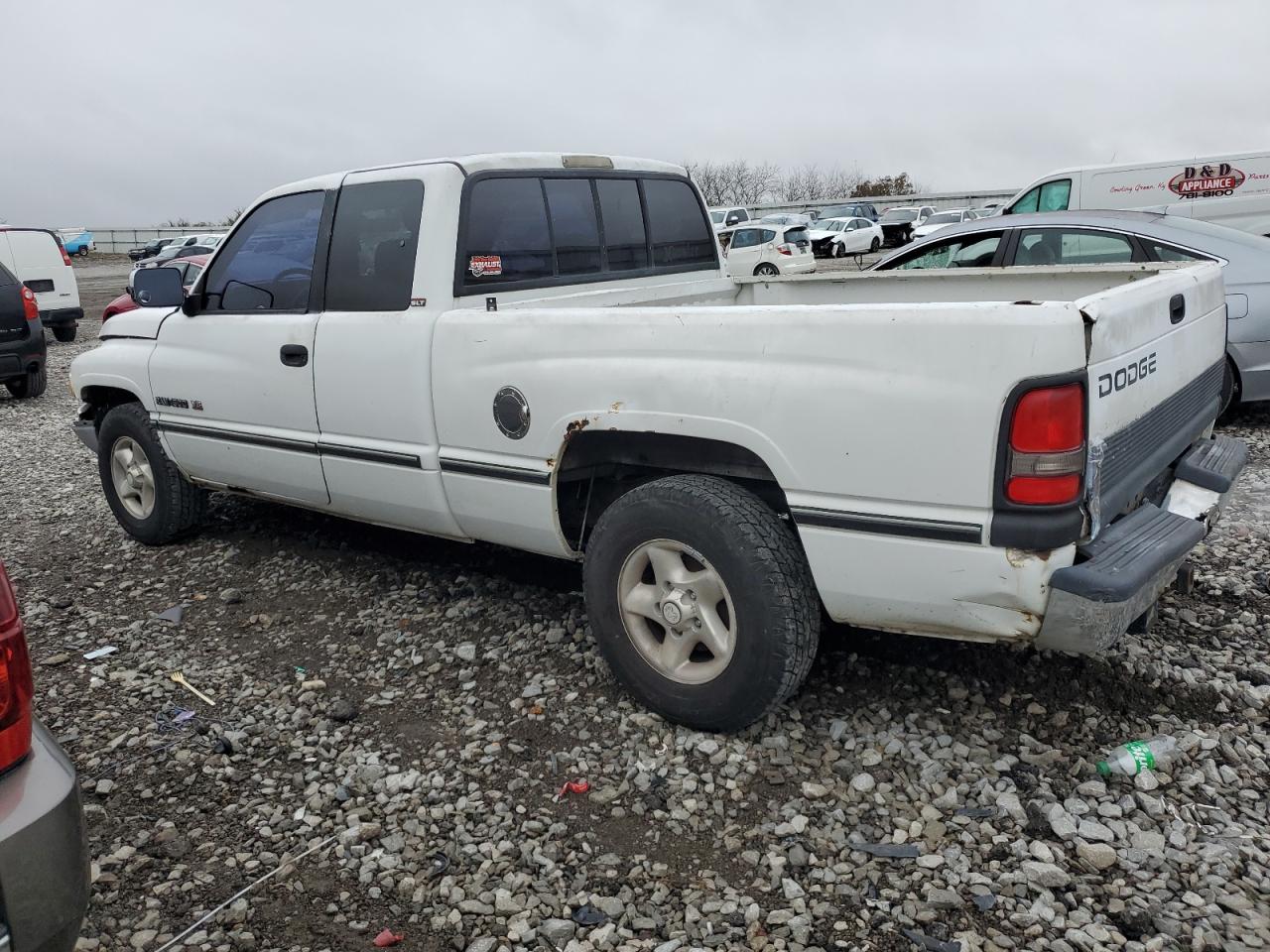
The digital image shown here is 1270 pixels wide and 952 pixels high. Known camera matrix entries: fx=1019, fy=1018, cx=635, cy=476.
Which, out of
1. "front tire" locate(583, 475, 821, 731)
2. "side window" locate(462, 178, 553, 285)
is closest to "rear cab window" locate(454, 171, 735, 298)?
"side window" locate(462, 178, 553, 285)

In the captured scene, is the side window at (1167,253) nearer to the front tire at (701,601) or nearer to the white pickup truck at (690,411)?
the white pickup truck at (690,411)

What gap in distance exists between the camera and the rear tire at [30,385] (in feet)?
39.1

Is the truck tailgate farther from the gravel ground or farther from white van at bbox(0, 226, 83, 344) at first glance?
white van at bbox(0, 226, 83, 344)

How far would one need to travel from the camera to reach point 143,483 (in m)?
5.73

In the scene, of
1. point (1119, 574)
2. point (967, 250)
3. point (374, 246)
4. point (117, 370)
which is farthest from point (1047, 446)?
point (967, 250)

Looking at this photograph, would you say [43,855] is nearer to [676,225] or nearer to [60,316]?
[676,225]

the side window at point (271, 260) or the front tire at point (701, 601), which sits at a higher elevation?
the side window at point (271, 260)

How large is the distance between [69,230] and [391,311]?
5558 centimetres

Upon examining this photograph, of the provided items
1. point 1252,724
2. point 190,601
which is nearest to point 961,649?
point 1252,724

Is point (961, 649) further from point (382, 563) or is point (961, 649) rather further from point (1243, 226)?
point (1243, 226)

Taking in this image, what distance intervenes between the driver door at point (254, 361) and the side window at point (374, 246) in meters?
0.11

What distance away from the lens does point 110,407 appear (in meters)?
5.92

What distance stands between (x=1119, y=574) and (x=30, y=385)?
496 inches

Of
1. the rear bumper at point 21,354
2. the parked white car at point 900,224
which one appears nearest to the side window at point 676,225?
the rear bumper at point 21,354
